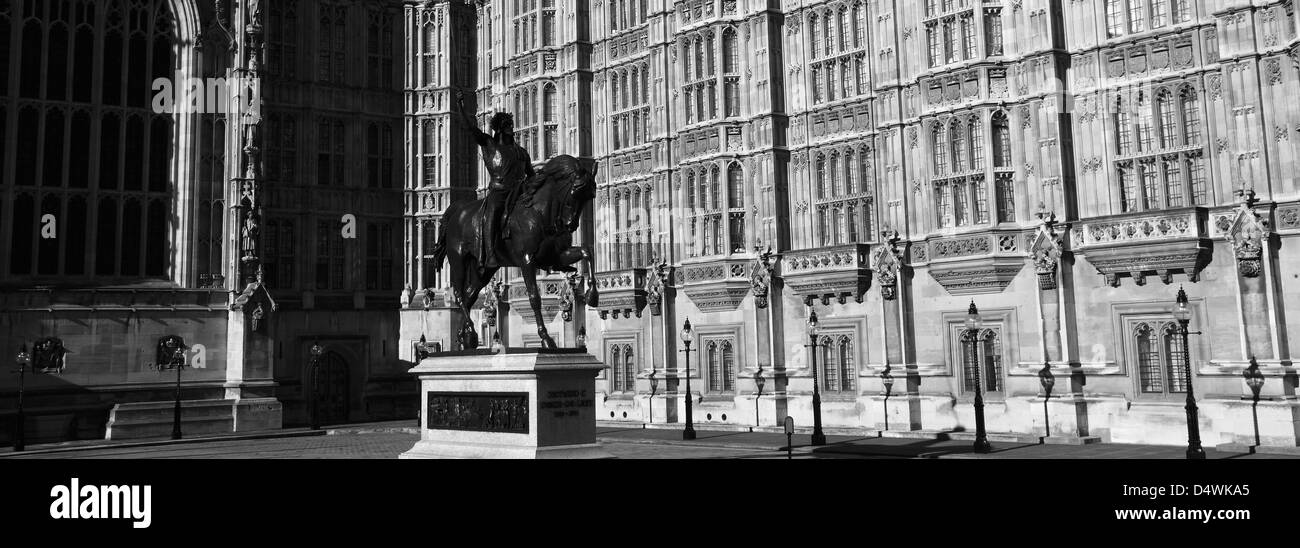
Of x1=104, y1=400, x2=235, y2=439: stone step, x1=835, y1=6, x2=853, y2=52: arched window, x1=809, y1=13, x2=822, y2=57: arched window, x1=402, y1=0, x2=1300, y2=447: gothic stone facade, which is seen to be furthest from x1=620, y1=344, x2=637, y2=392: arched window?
x1=104, y1=400, x2=235, y2=439: stone step

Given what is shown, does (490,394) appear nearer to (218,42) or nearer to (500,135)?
(500,135)

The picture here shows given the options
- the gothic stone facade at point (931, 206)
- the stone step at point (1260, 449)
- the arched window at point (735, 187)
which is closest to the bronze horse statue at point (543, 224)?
the gothic stone facade at point (931, 206)

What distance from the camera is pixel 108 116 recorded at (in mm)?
45625

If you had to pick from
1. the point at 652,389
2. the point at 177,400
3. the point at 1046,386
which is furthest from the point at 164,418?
the point at 1046,386

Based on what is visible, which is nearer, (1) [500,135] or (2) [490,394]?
(2) [490,394]

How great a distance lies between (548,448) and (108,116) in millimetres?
37227

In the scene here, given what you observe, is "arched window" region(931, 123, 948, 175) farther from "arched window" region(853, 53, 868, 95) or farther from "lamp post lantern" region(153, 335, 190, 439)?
"lamp post lantern" region(153, 335, 190, 439)

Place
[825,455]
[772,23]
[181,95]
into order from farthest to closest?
[181,95] → [772,23] → [825,455]

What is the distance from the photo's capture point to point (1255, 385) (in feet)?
89.0

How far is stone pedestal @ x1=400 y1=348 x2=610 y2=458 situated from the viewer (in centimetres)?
1683

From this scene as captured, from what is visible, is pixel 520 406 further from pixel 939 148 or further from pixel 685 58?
pixel 685 58

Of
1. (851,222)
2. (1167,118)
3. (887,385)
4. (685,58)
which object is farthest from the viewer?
(685,58)

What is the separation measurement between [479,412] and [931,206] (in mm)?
21097
